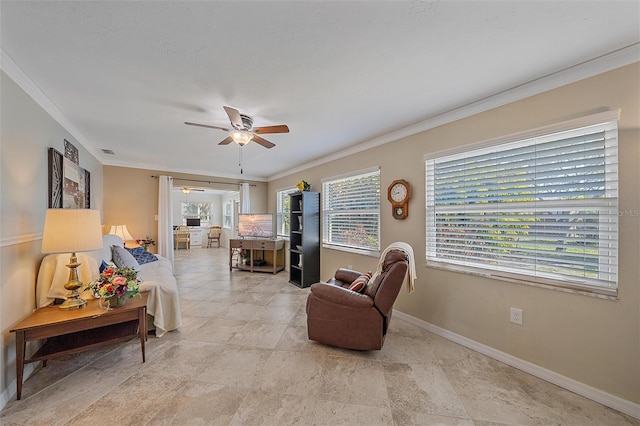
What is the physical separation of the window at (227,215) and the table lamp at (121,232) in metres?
4.77

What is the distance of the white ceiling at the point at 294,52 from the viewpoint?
129 centimetres

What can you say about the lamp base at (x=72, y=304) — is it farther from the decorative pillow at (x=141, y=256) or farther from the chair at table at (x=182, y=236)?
the chair at table at (x=182, y=236)

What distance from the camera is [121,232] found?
14.7 ft

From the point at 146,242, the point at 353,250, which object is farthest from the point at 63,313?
the point at 146,242

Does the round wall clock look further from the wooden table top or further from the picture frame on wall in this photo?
the picture frame on wall

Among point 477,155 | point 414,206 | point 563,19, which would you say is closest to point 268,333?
point 414,206

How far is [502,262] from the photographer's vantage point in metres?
2.21

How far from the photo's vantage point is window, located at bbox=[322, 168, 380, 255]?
3.58 m

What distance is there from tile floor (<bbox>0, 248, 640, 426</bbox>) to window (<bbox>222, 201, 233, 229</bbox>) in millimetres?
7258

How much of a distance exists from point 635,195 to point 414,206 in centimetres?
163

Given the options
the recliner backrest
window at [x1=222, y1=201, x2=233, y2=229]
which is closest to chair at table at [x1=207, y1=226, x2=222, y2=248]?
window at [x1=222, y1=201, x2=233, y2=229]

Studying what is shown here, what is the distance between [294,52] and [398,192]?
2049 mm

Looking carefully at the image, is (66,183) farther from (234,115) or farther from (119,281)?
(234,115)

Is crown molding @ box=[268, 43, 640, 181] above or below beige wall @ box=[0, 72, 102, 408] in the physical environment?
above
